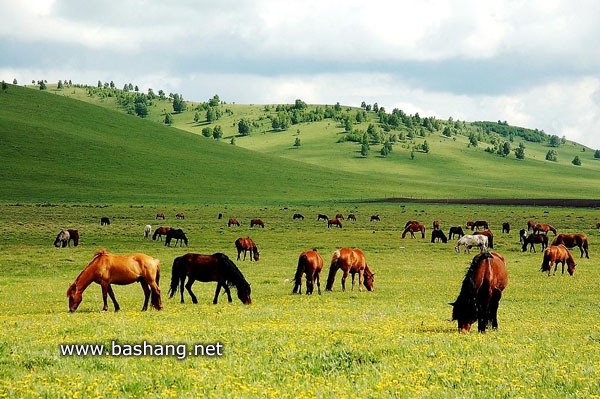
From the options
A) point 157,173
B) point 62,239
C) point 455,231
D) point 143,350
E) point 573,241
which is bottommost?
point 62,239

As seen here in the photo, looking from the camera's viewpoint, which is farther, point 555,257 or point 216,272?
point 555,257

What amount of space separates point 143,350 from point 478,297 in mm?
7884

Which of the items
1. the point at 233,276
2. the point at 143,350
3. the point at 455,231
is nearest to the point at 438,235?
the point at 455,231

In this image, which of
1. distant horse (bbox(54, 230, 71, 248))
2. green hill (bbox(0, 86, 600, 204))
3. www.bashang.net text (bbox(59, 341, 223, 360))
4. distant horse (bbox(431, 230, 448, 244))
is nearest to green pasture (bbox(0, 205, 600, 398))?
www.bashang.net text (bbox(59, 341, 223, 360))

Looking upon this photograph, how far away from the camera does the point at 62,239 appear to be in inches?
1909

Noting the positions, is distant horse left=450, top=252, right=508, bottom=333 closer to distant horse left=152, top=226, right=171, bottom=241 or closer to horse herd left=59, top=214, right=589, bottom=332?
horse herd left=59, top=214, right=589, bottom=332

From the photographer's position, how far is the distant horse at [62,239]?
158ft

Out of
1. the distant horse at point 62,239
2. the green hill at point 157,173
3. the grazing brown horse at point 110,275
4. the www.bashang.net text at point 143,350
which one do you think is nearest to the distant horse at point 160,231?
the distant horse at point 62,239

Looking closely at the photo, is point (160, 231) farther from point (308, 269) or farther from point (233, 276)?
point (233, 276)

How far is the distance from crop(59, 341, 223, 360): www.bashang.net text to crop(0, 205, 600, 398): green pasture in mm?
237

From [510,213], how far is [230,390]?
3676 inches

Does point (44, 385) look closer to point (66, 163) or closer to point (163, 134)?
point (66, 163)

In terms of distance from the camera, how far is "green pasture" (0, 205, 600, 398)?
9.52 metres

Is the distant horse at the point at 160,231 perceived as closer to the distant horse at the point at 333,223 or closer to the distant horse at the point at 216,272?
the distant horse at the point at 333,223
